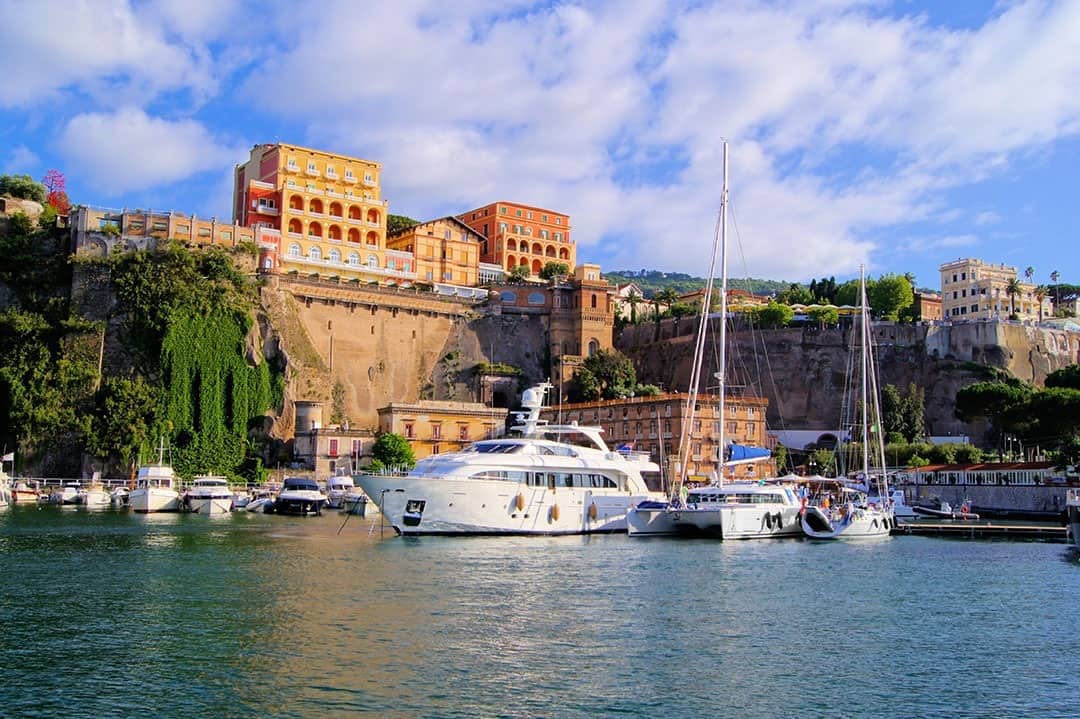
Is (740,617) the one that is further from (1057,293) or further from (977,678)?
(1057,293)

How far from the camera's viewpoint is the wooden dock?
4741 cm

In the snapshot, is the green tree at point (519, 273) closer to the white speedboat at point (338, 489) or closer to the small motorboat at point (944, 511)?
the white speedboat at point (338, 489)

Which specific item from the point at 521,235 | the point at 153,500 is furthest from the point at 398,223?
the point at 153,500

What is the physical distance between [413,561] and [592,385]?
50289 millimetres

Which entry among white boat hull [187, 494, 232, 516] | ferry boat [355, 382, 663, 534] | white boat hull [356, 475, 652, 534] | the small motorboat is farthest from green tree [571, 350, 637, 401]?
white boat hull [356, 475, 652, 534]

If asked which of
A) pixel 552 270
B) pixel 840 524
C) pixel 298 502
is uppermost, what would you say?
pixel 552 270

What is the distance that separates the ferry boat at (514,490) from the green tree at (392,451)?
83.3 ft

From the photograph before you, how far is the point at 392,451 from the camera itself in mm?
72812

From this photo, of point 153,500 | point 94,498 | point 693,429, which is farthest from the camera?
point 693,429

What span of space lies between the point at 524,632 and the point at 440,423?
183ft

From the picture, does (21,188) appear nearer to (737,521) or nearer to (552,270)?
(552,270)

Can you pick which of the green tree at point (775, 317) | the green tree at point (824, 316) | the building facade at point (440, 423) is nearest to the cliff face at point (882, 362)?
the green tree at point (775, 317)

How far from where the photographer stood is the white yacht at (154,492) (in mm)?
59531

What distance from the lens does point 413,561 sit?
3494 centimetres
